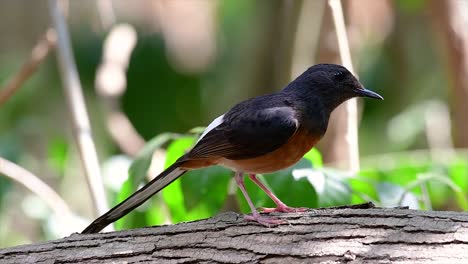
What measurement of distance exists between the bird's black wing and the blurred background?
0.67 ft

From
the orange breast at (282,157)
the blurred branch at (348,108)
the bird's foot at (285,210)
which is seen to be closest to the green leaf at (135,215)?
the orange breast at (282,157)

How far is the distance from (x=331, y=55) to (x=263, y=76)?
2.18 m

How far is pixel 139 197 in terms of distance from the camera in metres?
3.48

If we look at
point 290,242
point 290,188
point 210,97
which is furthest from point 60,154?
point 210,97

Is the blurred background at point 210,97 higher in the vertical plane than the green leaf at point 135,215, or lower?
higher

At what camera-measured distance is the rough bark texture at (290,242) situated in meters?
2.72

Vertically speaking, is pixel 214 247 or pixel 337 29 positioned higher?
pixel 337 29

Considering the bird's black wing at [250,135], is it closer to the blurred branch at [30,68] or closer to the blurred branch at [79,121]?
the blurred branch at [79,121]

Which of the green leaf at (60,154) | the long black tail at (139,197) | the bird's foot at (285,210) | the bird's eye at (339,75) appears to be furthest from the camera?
the green leaf at (60,154)

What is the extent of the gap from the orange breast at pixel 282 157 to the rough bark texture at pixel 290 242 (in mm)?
392

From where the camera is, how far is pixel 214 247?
295 cm

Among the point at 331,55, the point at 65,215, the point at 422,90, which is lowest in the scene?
the point at 65,215

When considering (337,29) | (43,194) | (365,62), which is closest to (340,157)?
(337,29)

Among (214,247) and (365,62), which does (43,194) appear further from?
(365,62)
